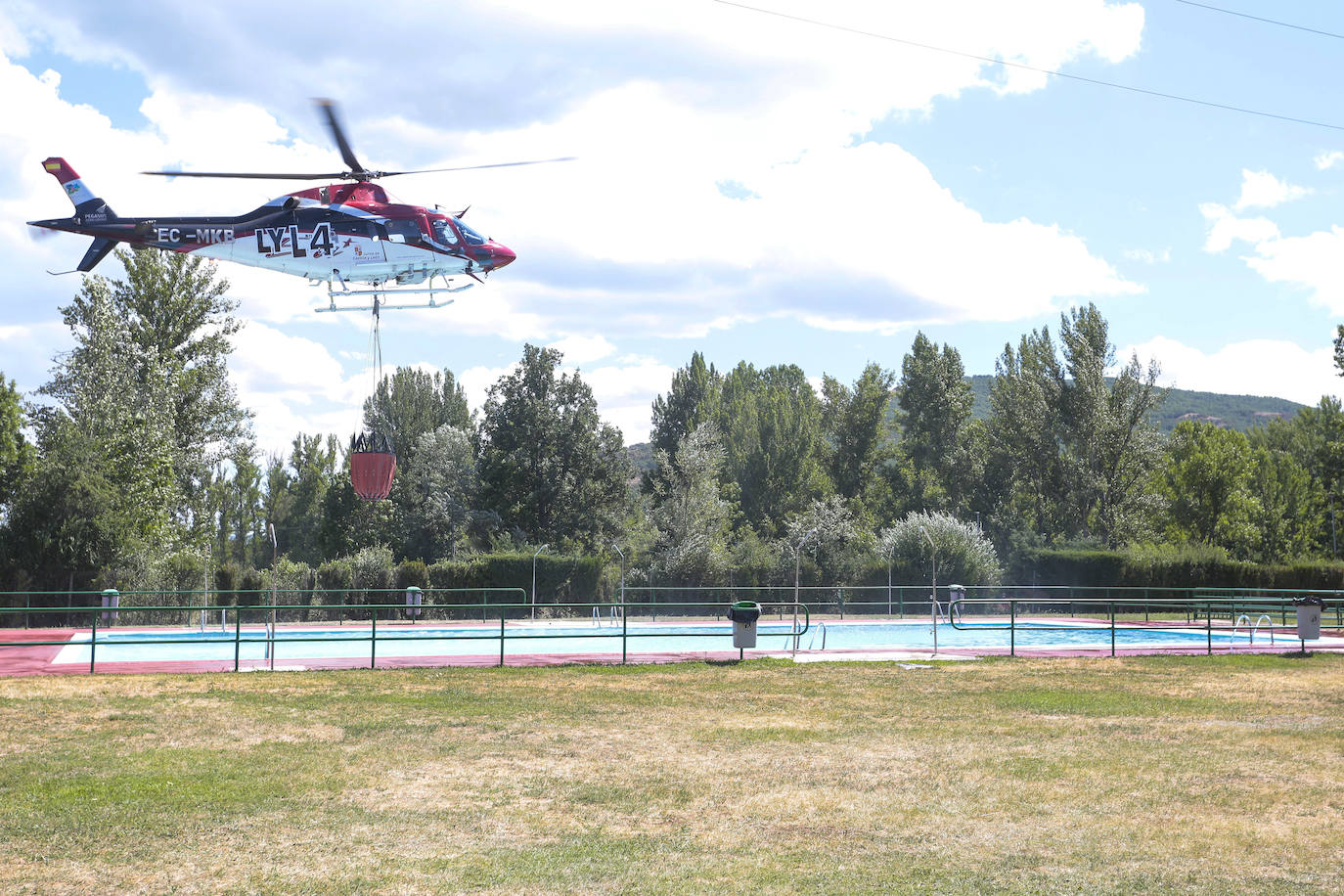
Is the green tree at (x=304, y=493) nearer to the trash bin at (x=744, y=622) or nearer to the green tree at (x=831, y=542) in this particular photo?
the green tree at (x=831, y=542)

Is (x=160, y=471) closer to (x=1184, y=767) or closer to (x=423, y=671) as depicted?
(x=423, y=671)

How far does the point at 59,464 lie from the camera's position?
3794 centimetres

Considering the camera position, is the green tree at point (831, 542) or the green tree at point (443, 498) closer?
the green tree at point (831, 542)

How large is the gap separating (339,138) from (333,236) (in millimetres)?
2307

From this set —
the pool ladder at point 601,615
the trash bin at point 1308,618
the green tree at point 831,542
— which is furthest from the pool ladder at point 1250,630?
the pool ladder at point 601,615

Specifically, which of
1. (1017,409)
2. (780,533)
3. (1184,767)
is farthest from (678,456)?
(1184,767)

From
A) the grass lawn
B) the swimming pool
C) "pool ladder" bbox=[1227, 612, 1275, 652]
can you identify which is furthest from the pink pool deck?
the grass lawn

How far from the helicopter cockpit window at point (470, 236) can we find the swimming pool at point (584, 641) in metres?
9.78

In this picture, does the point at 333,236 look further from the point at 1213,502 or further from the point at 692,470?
the point at 1213,502

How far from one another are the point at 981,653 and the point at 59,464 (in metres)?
29.7

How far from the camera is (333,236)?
92.4 ft

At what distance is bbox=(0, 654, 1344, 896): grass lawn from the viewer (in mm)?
8266

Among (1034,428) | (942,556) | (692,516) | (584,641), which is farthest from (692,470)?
(584,641)

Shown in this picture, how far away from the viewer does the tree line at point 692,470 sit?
42344mm
